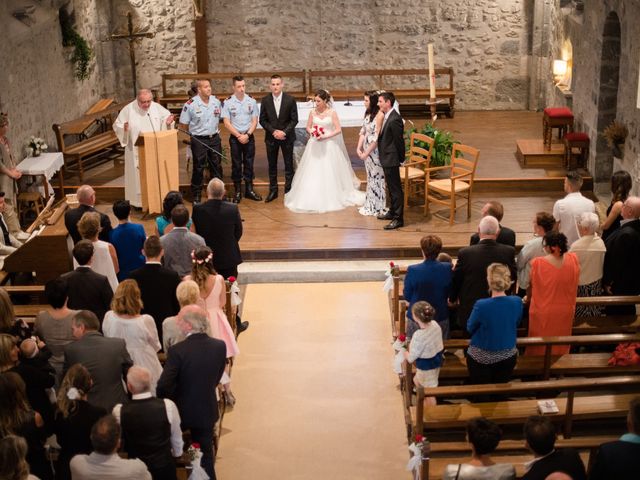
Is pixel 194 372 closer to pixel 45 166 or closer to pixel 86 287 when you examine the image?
pixel 86 287

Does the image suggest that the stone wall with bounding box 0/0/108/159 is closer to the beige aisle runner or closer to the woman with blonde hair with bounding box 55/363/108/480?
the beige aisle runner

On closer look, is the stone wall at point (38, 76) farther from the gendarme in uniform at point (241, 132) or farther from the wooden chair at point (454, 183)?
the wooden chair at point (454, 183)

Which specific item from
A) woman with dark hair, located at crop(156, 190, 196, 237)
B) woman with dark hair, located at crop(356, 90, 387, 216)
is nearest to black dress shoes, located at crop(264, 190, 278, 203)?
woman with dark hair, located at crop(356, 90, 387, 216)

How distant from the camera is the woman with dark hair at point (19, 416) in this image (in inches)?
197

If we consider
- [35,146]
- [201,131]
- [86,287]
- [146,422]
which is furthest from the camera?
[35,146]

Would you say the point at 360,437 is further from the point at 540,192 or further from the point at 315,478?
the point at 540,192

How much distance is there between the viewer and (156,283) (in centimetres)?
655

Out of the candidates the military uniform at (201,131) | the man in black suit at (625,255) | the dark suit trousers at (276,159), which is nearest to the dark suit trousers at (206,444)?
the man in black suit at (625,255)

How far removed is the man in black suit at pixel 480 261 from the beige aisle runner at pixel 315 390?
3.73ft

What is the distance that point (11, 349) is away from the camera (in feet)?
17.5

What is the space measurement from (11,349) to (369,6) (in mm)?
11356

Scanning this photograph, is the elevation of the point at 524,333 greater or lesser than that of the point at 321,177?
lesser

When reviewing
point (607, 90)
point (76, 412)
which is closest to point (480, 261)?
point (76, 412)

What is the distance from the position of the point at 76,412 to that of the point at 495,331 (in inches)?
108
